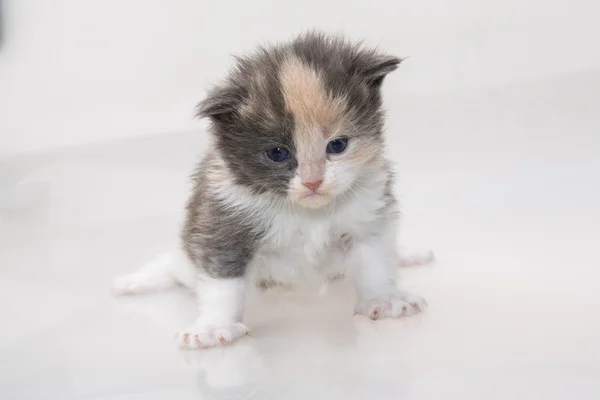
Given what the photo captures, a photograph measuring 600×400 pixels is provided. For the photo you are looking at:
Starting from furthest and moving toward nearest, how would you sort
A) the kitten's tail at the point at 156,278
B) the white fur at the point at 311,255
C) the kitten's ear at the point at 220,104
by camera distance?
the kitten's tail at the point at 156,278 → the white fur at the point at 311,255 → the kitten's ear at the point at 220,104

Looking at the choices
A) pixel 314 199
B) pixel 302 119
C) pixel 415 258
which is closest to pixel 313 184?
pixel 314 199

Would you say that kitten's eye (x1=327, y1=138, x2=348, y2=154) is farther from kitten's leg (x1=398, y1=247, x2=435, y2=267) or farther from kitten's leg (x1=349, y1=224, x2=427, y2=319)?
kitten's leg (x1=398, y1=247, x2=435, y2=267)

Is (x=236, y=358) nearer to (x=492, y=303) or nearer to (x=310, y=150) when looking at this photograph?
(x=310, y=150)

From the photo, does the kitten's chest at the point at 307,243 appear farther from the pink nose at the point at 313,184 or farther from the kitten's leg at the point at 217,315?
the pink nose at the point at 313,184

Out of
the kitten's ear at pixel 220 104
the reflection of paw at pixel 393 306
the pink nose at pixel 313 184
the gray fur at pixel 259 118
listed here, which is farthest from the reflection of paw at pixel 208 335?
the kitten's ear at pixel 220 104

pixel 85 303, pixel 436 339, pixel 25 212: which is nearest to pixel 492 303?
pixel 436 339

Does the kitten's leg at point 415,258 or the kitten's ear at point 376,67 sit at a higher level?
the kitten's ear at point 376,67

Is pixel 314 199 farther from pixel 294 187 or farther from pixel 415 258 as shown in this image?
pixel 415 258
